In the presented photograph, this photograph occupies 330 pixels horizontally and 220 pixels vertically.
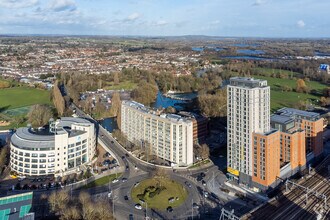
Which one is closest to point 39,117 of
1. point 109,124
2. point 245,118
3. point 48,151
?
point 109,124

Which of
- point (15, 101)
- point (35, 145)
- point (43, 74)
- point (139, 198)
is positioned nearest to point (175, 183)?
point (139, 198)

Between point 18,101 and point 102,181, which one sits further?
point 18,101

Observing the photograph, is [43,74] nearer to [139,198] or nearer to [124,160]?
[124,160]

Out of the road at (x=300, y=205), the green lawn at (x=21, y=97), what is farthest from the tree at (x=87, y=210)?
the green lawn at (x=21, y=97)

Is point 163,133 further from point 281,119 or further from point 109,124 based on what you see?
point 109,124

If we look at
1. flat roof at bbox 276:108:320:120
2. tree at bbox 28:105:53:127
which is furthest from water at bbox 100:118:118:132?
flat roof at bbox 276:108:320:120

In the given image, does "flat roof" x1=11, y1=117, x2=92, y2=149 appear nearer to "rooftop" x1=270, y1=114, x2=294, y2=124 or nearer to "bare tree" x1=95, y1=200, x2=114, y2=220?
"bare tree" x1=95, y1=200, x2=114, y2=220
